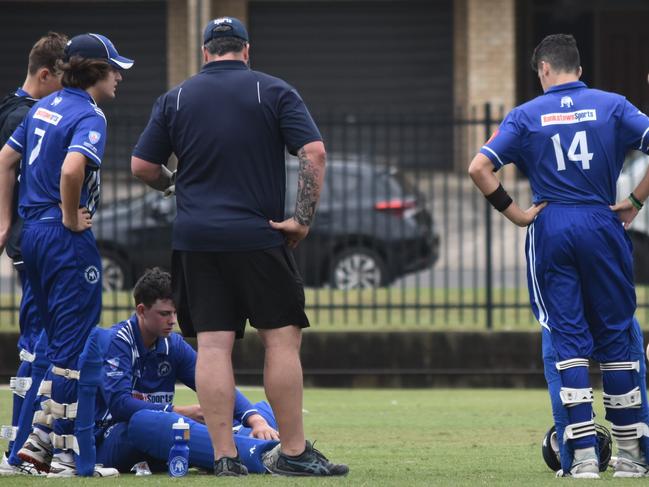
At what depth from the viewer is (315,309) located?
44.1 ft

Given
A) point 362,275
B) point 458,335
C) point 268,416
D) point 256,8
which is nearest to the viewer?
point 268,416

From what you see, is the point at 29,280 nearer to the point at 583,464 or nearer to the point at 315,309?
the point at 583,464

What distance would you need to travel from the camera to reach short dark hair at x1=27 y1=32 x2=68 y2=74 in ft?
24.8

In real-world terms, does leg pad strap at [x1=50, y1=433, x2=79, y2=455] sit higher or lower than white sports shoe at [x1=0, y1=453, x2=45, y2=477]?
higher

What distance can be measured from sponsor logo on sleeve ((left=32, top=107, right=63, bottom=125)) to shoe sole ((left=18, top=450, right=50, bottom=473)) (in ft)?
4.98

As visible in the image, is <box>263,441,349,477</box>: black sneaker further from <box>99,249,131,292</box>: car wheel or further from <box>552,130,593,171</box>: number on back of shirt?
<box>99,249,131,292</box>: car wheel

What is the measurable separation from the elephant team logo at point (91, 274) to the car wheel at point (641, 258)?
8.61 metres

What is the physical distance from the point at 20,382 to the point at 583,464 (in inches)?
106

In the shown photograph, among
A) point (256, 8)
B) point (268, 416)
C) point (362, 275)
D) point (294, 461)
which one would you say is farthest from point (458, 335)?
point (256, 8)

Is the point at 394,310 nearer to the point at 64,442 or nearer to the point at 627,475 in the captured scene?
the point at 627,475

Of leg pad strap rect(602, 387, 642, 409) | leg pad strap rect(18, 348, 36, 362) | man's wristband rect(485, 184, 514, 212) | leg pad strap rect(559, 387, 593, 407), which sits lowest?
leg pad strap rect(602, 387, 642, 409)

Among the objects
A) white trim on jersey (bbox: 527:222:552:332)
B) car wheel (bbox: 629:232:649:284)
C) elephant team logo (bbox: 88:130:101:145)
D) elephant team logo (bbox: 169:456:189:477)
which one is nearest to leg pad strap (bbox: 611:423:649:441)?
white trim on jersey (bbox: 527:222:552:332)

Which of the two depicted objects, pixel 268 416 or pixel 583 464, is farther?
pixel 268 416

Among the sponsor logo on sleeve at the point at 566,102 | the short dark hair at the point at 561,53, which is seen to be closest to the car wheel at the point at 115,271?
the short dark hair at the point at 561,53
